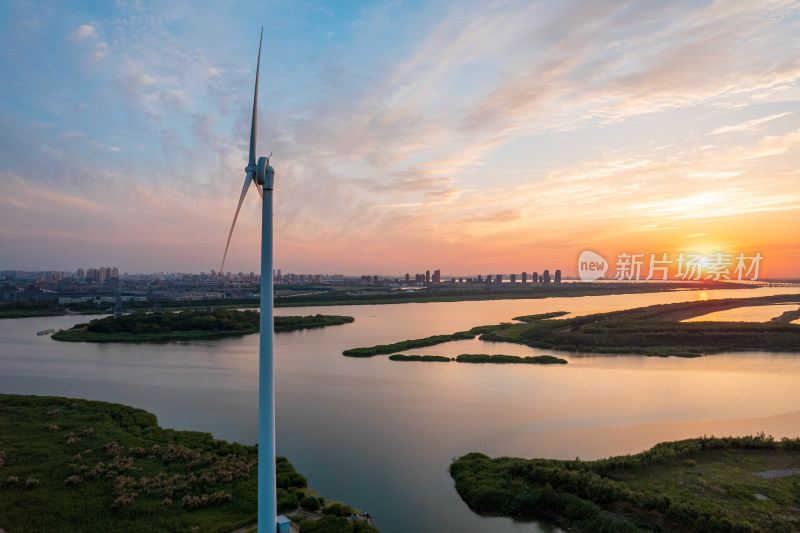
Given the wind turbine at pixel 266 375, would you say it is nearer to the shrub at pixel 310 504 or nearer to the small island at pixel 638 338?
the shrub at pixel 310 504

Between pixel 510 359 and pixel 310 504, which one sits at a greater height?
pixel 510 359

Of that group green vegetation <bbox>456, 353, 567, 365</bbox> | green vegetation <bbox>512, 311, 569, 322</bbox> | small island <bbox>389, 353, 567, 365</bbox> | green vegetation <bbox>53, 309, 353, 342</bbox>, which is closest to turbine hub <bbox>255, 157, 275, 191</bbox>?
small island <bbox>389, 353, 567, 365</bbox>

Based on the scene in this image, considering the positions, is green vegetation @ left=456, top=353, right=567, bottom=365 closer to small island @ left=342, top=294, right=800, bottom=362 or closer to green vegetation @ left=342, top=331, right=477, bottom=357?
small island @ left=342, top=294, right=800, bottom=362

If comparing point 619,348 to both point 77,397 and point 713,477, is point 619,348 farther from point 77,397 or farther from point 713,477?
point 77,397

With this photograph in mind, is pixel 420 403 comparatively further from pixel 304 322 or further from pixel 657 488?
pixel 304 322

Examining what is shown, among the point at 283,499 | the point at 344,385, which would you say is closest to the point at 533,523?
the point at 283,499

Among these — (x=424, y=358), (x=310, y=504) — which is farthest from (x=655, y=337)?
(x=310, y=504)

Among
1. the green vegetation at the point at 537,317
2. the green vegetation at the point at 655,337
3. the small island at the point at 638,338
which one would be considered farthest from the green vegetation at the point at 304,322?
the green vegetation at the point at 537,317
